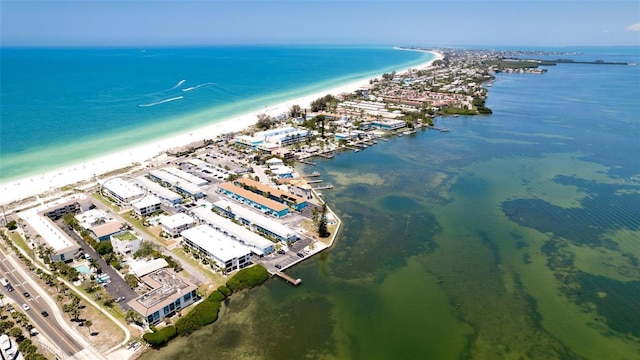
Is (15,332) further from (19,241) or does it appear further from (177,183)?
(177,183)

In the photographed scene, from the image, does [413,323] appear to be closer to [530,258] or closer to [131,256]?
[530,258]

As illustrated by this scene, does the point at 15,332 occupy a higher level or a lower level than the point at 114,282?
higher

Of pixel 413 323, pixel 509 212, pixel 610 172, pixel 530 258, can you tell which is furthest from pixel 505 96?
pixel 413 323

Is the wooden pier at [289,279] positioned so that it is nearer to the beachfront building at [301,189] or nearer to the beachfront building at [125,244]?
the beachfront building at [125,244]

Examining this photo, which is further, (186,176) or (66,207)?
(186,176)

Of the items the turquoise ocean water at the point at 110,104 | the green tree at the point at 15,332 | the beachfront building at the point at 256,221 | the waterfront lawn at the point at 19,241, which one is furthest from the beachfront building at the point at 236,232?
the turquoise ocean water at the point at 110,104

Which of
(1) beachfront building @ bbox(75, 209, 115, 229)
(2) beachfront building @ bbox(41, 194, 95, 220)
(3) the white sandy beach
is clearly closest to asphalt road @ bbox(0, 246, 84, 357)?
(1) beachfront building @ bbox(75, 209, 115, 229)

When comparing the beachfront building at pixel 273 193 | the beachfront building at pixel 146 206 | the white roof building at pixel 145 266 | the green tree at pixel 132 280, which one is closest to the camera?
the green tree at pixel 132 280

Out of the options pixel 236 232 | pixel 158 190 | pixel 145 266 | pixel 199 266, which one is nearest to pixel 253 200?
pixel 236 232
